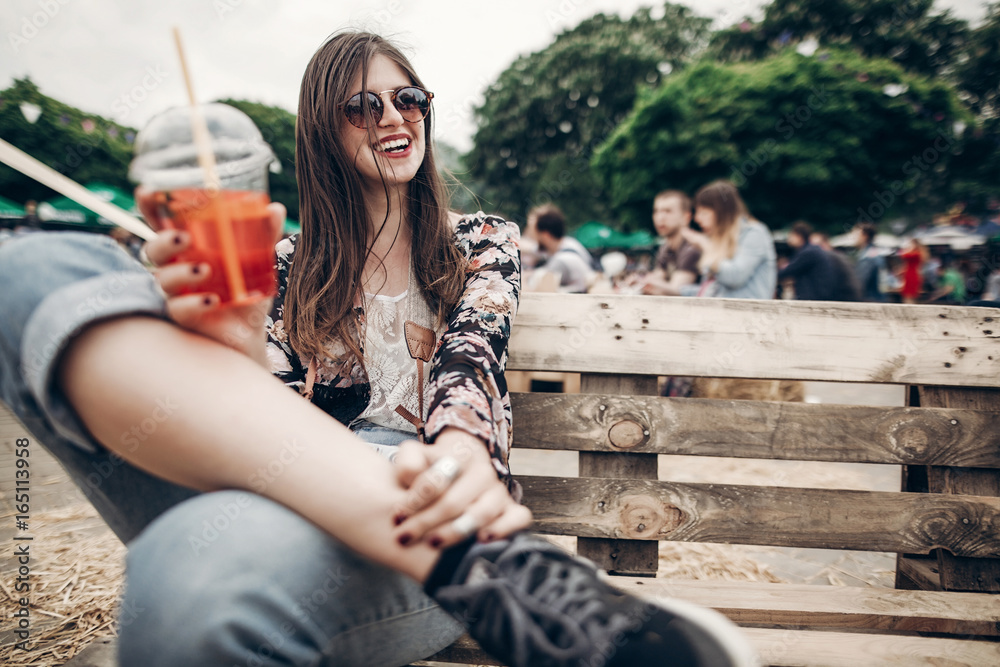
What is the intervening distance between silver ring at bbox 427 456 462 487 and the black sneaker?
0.11 meters

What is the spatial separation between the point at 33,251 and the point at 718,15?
26.9 metres

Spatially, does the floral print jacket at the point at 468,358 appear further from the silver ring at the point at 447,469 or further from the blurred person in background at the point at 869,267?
the blurred person in background at the point at 869,267

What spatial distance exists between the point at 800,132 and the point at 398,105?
17.7 metres

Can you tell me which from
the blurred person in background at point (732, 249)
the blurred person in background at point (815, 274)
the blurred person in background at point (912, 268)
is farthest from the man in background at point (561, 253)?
the blurred person in background at point (912, 268)

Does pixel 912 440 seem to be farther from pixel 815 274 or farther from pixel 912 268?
pixel 912 268

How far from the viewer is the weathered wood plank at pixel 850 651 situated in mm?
1263

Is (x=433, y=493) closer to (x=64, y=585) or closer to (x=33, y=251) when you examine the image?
(x=33, y=251)

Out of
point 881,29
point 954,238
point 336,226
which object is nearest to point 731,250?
point 336,226

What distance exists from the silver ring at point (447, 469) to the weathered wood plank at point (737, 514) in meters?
0.74

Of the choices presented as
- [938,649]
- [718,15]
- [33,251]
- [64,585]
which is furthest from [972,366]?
[718,15]

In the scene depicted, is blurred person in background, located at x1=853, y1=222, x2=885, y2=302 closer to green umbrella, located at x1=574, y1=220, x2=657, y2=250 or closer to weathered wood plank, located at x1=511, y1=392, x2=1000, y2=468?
weathered wood plank, located at x1=511, y1=392, x2=1000, y2=468

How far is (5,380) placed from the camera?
854 mm

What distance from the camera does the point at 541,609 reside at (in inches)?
29.4

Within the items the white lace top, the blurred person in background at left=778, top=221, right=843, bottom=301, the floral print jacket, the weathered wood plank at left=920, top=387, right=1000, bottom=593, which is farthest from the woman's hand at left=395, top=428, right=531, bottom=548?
the blurred person in background at left=778, top=221, right=843, bottom=301
